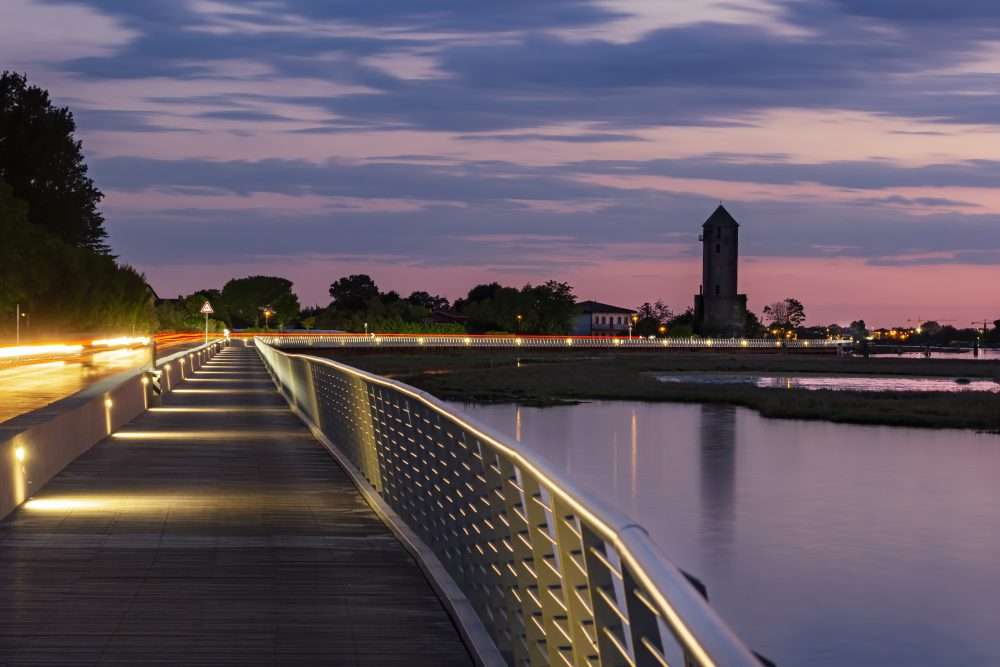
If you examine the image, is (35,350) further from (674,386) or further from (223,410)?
(223,410)

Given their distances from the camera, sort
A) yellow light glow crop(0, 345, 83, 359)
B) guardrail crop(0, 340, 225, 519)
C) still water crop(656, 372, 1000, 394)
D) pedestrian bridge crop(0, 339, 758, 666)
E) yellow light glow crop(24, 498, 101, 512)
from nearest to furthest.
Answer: pedestrian bridge crop(0, 339, 758, 666)
guardrail crop(0, 340, 225, 519)
yellow light glow crop(24, 498, 101, 512)
yellow light glow crop(0, 345, 83, 359)
still water crop(656, 372, 1000, 394)

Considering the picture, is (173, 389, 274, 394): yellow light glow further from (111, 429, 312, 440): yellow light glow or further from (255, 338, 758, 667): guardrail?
(255, 338, 758, 667): guardrail

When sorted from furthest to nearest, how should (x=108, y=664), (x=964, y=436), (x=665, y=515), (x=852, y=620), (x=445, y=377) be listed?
(x=445, y=377) → (x=964, y=436) → (x=665, y=515) → (x=852, y=620) → (x=108, y=664)

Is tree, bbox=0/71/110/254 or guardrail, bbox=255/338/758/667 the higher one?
tree, bbox=0/71/110/254

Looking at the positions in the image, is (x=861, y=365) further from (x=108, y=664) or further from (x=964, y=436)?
(x=108, y=664)

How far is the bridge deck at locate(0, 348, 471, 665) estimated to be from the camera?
9.65 meters

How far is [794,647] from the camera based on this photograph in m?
24.9

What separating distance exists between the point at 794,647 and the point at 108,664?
17.4m

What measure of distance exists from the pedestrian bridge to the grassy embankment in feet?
176

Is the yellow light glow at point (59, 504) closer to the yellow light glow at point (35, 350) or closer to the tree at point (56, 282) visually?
the yellow light glow at point (35, 350)

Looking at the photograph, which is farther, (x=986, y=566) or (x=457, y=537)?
(x=986, y=566)

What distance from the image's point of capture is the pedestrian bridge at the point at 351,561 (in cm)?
638

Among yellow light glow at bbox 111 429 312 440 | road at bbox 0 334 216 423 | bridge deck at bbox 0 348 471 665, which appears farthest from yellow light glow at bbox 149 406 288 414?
bridge deck at bbox 0 348 471 665

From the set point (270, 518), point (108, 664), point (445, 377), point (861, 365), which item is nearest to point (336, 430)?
point (270, 518)
